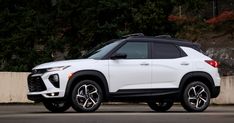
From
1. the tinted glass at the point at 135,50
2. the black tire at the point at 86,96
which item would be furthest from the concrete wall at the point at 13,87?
the black tire at the point at 86,96

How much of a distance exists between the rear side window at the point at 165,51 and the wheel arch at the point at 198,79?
0.55 metres

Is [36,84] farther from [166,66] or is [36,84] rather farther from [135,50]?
[166,66]

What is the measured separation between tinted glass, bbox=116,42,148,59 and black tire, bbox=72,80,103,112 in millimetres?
1032

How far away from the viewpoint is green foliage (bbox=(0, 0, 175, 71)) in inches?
1203

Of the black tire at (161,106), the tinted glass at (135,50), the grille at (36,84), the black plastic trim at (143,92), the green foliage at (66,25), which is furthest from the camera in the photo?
the green foliage at (66,25)

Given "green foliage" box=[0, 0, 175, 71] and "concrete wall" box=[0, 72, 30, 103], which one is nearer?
"concrete wall" box=[0, 72, 30, 103]

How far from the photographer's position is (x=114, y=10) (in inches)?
1213

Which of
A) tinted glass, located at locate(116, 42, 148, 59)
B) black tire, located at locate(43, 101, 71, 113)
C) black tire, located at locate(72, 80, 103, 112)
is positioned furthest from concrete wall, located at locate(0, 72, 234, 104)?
black tire, located at locate(72, 80, 103, 112)

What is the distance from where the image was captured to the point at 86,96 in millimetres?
14289

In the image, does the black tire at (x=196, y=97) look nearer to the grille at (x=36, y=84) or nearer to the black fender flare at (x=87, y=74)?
the black fender flare at (x=87, y=74)

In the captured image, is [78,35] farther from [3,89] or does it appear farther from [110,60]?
[110,60]

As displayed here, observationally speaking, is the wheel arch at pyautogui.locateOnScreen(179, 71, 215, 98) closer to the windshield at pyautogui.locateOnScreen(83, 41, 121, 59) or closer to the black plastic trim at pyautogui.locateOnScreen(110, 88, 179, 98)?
the black plastic trim at pyautogui.locateOnScreen(110, 88, 179, 98)

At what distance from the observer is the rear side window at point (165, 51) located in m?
15.1

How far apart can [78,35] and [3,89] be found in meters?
10.5
